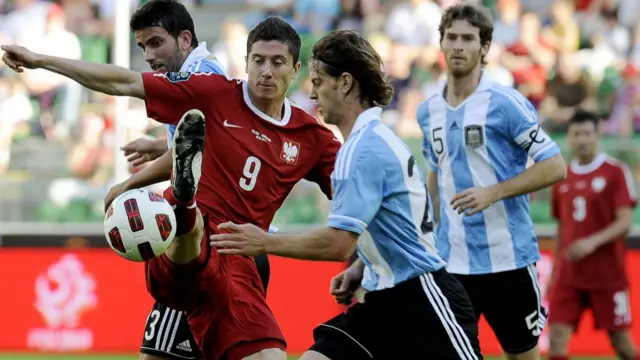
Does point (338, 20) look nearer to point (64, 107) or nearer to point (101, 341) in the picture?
point (64, 107)

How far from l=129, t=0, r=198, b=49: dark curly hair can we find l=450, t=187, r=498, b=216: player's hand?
1726 mm

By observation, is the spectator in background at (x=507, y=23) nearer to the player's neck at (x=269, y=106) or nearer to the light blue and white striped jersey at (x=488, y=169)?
the light blue and white striped jersey at (x=488, y=169)

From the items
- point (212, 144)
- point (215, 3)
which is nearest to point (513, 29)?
point (215, 3)

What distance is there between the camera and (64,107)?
44.3ft

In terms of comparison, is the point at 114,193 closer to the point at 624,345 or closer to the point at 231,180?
the point at 231,180

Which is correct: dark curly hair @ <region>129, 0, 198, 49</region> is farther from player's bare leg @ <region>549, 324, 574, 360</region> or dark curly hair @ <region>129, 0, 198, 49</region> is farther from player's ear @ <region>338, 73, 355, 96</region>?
player's bare leg @ <region>549, 324, 574, 360</region>

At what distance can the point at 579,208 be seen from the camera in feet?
32.5

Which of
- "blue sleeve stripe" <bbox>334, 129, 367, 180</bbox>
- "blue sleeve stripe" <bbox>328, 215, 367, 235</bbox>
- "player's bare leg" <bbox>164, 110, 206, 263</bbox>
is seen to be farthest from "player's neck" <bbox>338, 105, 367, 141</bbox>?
"player's bare leg" <bbox>164, 110, 206, 263</bbox>

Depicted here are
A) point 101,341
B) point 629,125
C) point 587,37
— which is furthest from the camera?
point 587,37

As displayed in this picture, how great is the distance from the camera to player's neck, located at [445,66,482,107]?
263 inches

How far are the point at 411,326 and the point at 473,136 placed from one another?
6.19 ft

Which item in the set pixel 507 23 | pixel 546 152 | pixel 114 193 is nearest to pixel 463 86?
pixel 546 152

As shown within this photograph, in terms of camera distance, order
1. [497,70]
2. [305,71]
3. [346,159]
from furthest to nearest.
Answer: [305,71] < [497,70] < [346,159]

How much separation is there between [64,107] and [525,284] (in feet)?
27.2
